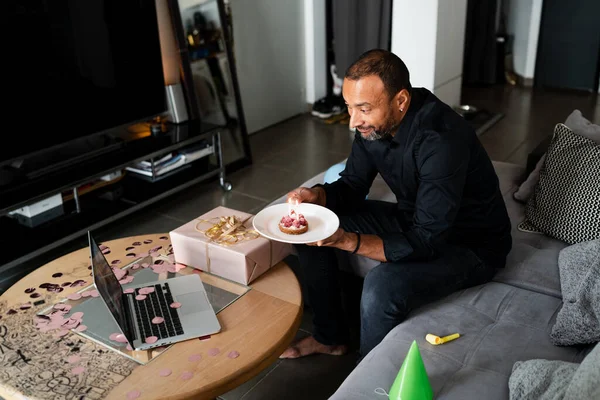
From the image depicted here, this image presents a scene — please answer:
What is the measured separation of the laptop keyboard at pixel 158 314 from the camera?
62.2 inches

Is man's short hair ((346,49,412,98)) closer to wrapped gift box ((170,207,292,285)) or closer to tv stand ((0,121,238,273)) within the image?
wrapped gift box ((170,207,292,285))

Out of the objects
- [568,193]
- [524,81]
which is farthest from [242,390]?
[524,81]

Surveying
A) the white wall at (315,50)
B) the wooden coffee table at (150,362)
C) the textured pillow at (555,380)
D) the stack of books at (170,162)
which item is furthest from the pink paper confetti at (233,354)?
the white wall at (315,50)

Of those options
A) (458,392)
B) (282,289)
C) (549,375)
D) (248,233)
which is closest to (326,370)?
(282,289)

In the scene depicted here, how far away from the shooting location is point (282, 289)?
179 centimetres

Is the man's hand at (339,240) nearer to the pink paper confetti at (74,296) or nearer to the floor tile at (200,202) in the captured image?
the pink paper confetti at (74,296)

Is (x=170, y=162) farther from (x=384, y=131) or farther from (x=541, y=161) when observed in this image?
(x=541, y=161)

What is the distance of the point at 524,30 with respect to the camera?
580 centimetres

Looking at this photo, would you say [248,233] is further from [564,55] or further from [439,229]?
[564,55]

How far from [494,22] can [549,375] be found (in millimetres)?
4957

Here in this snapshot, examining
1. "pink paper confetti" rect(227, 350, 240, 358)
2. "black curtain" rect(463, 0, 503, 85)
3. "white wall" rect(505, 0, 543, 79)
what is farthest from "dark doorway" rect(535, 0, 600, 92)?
"pink paper confetti" rect(227, 350, 240, 358)

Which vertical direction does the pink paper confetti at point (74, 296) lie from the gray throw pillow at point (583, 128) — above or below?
below

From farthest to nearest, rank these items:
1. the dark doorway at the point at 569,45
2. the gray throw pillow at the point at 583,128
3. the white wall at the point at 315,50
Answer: the dark doorway at the point at 569,45 < the white wall at the point at 315,50 < the gray throw pillow at the point at 583,128

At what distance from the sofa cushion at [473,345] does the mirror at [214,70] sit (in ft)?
7.70
